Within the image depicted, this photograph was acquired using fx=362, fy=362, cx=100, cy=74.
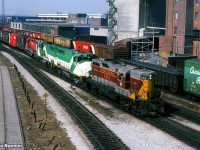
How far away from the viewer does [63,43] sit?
204 ft

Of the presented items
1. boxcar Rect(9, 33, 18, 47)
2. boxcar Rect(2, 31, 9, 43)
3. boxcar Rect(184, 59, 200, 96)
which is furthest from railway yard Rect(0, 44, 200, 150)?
boxcar Rect(2, 31, 9, 43)

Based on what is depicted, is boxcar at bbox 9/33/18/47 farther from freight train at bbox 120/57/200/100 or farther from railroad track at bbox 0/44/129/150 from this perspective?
freight train at bbox 120/57/200/100

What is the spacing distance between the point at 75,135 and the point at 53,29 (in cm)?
7992

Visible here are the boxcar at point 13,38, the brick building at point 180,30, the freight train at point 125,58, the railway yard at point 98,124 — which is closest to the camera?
the railway yard at point 98,124

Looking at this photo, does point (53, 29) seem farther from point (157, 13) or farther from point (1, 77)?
point (1, 77)

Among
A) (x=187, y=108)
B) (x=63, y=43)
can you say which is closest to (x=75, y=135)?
(x=187, y=108)

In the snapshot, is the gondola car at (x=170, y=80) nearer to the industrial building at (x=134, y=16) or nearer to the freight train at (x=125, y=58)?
the freight train at (x=125, y=58)

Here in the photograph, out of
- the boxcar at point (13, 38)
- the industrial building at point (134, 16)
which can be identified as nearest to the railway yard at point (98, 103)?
the industrial building at point (134, 16)

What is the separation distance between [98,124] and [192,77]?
1176 centimetres

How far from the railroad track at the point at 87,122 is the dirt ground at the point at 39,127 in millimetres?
1473

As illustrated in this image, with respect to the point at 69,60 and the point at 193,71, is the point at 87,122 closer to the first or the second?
the point at 193,71

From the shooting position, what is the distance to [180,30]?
6303 centimetres

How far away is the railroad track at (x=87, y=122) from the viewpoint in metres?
20.4

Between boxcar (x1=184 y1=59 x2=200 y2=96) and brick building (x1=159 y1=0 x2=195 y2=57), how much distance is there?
26.5m
